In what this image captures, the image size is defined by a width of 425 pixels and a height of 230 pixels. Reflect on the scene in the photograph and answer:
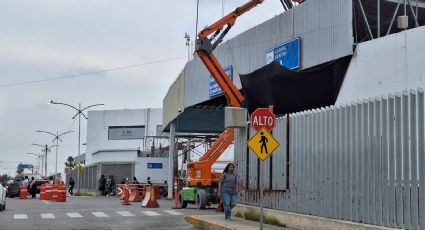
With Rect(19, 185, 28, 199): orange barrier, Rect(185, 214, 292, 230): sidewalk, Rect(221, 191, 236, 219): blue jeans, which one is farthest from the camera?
Rect(19, 185, 28, 199): orange barrier

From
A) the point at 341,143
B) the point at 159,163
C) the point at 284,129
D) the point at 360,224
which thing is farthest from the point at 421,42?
the point at 159,163

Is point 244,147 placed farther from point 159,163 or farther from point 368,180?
point 159,163

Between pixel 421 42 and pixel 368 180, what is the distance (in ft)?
24.9

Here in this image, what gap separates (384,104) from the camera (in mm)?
11547

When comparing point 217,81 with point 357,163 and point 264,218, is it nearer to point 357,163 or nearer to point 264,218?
point 264,218

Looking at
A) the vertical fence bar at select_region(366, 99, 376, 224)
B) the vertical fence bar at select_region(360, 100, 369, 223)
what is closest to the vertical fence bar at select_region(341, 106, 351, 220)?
the vertical fence bar at select_region(360, 100, 369, 223)

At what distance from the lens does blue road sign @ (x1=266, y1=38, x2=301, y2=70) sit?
23.9m

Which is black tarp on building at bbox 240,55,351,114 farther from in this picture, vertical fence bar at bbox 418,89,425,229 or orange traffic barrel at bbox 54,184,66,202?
orange traffic barrel at bbox 54,184,66,202

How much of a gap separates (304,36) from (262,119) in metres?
10.8

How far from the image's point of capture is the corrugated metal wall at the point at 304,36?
2130 cm

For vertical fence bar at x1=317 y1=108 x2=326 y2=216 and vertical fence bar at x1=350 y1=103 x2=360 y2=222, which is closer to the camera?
vertical fence bar at x1=350 y1=103 x2=360 y2=222

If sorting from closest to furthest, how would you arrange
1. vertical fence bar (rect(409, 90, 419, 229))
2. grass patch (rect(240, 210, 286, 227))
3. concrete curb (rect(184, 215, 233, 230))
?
1. vertical fence bar (rect(409, 90, 419, 229))
2. concrete curb (rect(184, 215, 233, 230))
3. grass patch (rect(240, 210, 286, 227))

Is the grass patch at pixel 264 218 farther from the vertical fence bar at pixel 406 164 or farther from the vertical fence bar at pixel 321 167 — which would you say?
the vertical fence bar at pixel 406 164

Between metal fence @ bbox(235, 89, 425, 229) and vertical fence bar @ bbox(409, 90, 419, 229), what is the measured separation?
2 centimetres
